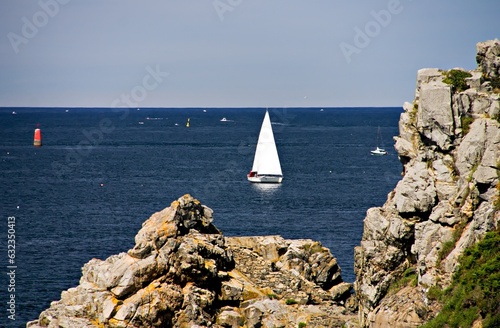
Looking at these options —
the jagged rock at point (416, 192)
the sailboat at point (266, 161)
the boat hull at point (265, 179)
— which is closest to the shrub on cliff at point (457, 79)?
the jagged rock at point (416, 192)

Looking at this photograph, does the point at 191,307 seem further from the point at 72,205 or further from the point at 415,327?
the point at 72,205

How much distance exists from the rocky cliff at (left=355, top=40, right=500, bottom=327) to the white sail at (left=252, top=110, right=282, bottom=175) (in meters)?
87.0

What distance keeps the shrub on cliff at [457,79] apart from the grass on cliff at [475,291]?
7.87 meters

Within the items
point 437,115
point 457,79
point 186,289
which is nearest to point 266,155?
point 186,289

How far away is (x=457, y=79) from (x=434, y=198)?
19.3 feet

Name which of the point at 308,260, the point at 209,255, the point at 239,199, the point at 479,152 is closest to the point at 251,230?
the point at 239,199

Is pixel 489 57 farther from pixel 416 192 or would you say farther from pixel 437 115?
pixel 416 192

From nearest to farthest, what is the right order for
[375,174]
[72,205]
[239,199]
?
[72,205], [239,199], [375,174]

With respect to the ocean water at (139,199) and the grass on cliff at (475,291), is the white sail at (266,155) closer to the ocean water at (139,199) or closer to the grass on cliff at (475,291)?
the ocean water at (139,199)

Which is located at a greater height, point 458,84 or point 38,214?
point 458,84

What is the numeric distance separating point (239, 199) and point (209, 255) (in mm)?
68410

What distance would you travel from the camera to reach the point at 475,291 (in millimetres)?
29406

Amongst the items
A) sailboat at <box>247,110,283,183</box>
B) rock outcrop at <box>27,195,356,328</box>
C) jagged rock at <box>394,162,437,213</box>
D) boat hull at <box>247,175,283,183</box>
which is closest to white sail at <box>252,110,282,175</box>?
sailboat at <box>247,110,283,183</box>

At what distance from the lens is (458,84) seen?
117ft
